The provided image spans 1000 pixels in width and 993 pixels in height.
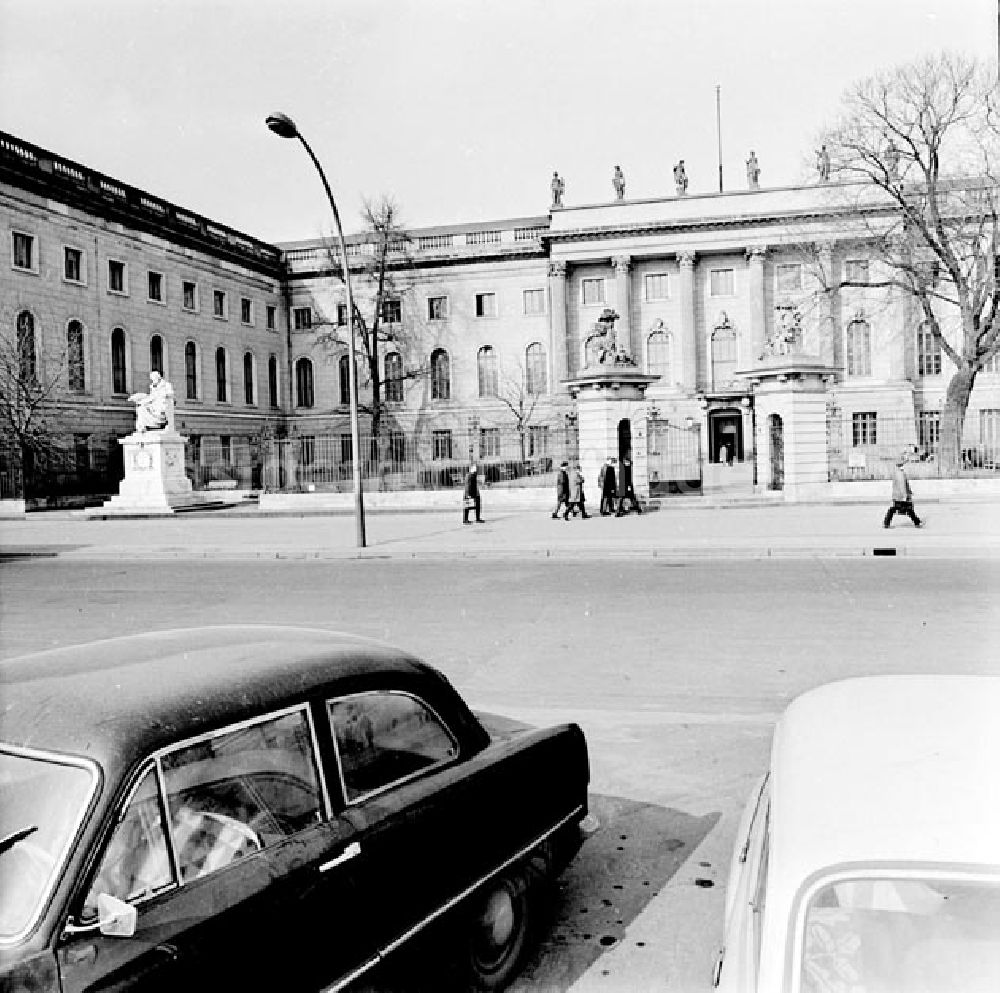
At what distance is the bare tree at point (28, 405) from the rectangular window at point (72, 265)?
3.60 metres

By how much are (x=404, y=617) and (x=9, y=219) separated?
33.7 metres

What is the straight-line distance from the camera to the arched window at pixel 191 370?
164ft

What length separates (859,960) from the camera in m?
2.01

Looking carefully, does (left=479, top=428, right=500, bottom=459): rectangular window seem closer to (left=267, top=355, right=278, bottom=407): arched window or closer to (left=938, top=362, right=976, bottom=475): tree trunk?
(left=938, top=362, right=976, bottom=475): tree trunk

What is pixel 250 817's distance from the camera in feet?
9.16

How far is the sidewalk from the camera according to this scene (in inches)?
653

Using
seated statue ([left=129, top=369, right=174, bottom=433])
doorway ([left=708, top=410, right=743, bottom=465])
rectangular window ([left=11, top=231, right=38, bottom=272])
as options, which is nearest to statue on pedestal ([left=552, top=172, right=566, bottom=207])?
doorway ([left=708, top=410, right=743, bottom=465])

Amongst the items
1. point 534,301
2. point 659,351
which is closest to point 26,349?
point 534,301

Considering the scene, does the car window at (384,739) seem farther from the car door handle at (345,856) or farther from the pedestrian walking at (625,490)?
the pedestrian walking at (625,490)

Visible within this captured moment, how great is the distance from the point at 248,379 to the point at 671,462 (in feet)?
91.6

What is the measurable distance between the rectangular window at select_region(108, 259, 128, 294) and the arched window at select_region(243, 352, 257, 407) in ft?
40.2

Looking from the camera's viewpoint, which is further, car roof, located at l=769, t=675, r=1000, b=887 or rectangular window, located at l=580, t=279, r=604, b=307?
rectangular window, located at l=580, t=279, r=604, b=307

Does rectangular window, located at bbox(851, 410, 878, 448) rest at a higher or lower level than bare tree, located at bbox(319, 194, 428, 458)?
lower

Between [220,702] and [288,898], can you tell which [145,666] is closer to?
[220,702]
